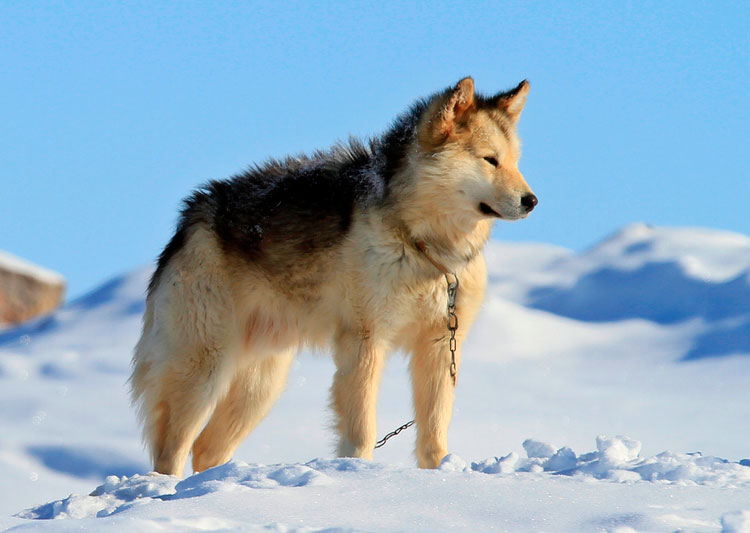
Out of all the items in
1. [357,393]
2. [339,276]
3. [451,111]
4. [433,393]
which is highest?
[451,111]

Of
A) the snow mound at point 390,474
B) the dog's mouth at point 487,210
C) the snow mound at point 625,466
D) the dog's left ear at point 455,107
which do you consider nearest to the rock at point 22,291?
the snow mound at point 390,474

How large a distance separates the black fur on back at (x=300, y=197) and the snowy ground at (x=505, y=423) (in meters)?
1.10

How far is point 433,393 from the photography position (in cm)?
626

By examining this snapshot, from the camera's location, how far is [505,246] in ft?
80.8

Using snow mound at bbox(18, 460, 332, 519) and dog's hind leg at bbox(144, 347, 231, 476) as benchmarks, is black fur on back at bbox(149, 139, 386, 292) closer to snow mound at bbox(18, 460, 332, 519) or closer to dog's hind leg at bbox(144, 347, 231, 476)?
dog's hind leg at bbox(144, 347, 231, 476)

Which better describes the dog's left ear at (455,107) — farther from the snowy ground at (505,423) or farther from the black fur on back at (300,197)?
the snowy ground at (505,423)

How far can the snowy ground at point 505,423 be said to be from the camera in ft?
13.8

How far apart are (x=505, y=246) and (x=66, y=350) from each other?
11.0 meters

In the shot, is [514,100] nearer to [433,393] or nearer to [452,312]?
[452,312]

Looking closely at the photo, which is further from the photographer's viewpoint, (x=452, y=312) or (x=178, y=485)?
(x=452, y=312)

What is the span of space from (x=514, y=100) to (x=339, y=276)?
1.65 m

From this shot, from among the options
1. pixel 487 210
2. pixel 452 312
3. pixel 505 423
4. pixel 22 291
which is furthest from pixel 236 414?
pixel 22 291

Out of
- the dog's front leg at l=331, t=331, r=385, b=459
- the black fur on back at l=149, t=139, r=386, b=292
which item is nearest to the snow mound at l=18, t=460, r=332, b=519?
the dog's front leg at l=331, t=331, r=385, b=459

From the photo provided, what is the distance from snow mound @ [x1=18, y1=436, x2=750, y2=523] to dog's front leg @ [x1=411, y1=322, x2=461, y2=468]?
0.67 meters
